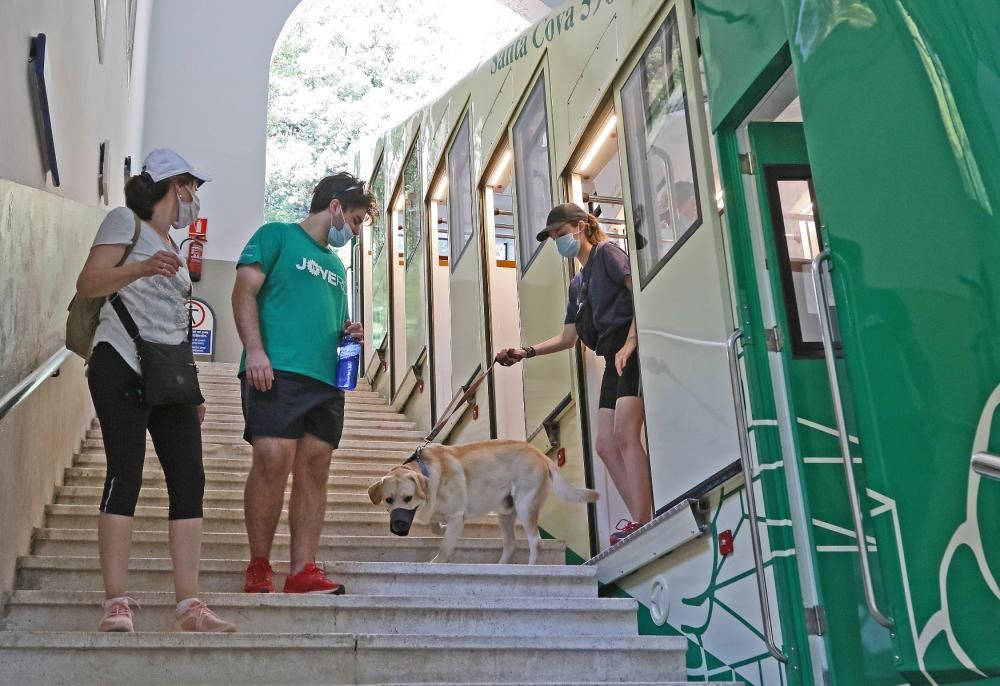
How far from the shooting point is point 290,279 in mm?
4016

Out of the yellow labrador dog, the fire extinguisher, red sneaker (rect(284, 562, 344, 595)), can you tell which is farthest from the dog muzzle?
the fire extinguisher

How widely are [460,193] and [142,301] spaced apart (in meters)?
5.12

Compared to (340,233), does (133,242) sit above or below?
below

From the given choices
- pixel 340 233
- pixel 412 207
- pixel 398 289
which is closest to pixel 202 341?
pixel 398 289

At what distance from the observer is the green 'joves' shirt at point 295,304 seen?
3943 millimetres

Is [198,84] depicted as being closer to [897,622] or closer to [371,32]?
[371,32]

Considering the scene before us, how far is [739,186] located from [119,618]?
8.09ft

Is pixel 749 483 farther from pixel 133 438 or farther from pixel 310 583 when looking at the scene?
pixel 133 438

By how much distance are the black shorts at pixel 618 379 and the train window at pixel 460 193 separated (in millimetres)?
2920

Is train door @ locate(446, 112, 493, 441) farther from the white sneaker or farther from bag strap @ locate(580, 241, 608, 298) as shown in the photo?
the white sneaker

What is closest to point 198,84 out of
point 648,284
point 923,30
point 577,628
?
point 648,284

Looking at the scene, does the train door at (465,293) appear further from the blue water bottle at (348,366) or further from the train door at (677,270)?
the blue water bottle at (348,366)

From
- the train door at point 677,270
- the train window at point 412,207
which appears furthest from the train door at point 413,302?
the train door at point 677,270

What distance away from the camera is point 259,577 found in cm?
381
